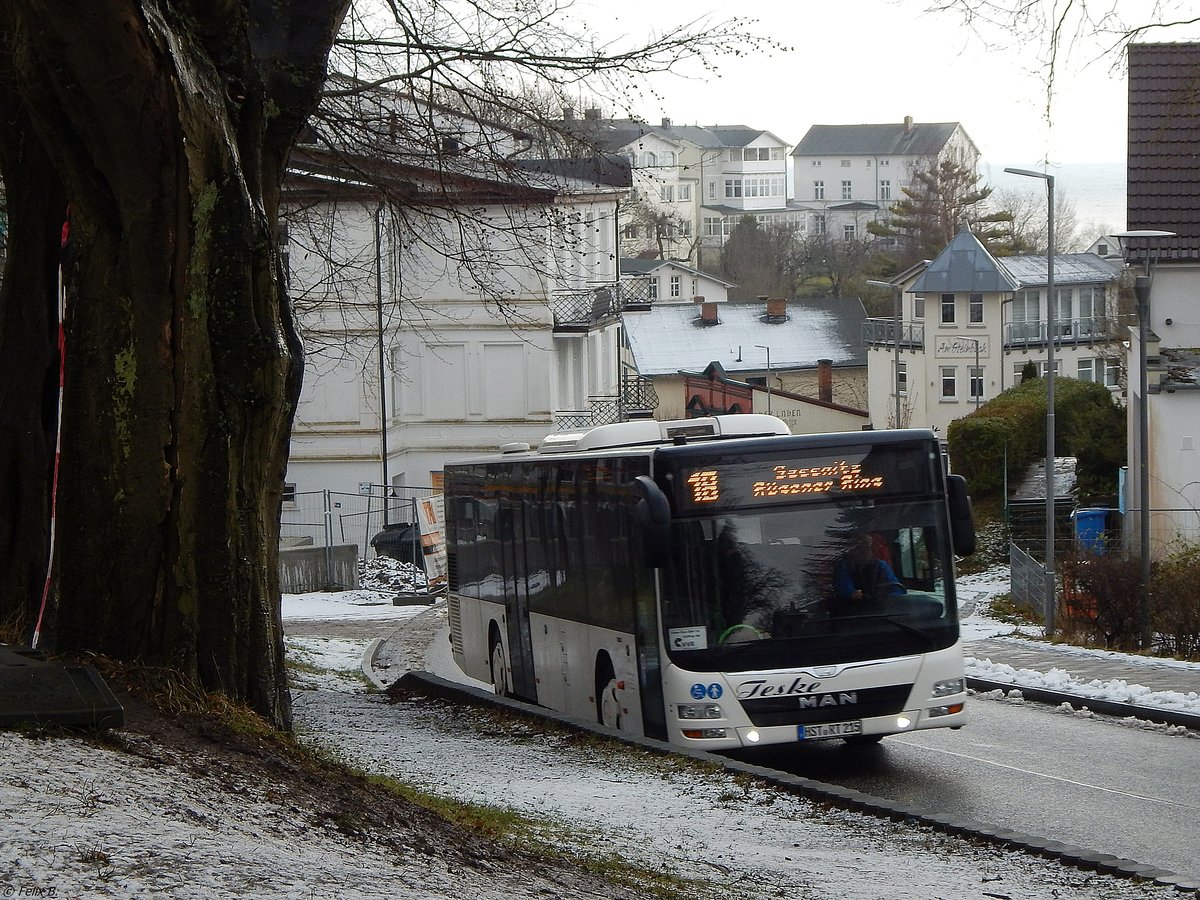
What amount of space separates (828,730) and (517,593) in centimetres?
563

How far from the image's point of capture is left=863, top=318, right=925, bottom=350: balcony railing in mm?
84312

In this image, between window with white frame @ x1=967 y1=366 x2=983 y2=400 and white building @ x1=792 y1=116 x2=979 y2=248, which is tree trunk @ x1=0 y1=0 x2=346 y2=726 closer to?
window with white frame @ x1=967 y1=366 x2=983 y2=400

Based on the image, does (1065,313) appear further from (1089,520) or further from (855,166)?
(855,166)

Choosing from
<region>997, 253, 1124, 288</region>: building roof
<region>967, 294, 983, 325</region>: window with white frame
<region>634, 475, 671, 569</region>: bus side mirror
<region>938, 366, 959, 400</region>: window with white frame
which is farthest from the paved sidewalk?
<region>997, 253, 1124, 288</region>: building roof

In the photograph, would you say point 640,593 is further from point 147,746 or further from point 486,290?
point 147,746

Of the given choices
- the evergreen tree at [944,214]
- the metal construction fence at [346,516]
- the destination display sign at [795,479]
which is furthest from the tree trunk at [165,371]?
the evergreen tree at [944,214]

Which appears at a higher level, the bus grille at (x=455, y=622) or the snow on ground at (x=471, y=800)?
the snow on ground at (x=471, y=800)

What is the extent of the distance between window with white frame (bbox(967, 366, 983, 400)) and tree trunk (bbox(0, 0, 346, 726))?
7664 cm

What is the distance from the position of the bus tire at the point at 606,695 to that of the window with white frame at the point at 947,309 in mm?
71985

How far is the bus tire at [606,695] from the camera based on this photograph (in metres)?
13.9

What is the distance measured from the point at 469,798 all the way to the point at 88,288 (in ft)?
12.0

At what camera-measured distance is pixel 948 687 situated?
1278 cm

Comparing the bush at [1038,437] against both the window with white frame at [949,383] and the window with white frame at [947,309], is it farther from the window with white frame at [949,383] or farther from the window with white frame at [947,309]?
the window with white frame at [947,309]

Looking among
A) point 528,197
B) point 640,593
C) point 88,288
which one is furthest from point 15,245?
point 528,197
